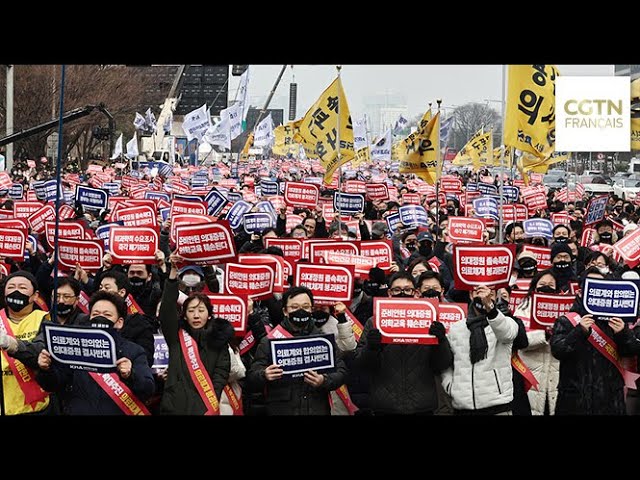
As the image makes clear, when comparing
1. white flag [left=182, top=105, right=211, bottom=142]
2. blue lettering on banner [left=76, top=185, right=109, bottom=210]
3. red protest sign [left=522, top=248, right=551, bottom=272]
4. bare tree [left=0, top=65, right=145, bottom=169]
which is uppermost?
bare tree [left=0, top=65, right=145, bottom=169]

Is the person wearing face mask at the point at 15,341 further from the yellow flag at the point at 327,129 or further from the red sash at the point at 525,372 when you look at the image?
the yellow flag at the point at 327,129

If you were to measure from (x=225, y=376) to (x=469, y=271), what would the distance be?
6.09ft

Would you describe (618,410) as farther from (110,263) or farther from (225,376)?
(110,263)

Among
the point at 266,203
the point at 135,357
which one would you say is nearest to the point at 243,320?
the point at 135,357

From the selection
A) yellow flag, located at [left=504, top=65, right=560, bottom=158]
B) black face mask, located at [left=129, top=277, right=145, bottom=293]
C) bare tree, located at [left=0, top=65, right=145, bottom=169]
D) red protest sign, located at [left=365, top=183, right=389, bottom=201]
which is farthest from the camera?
bare tree, located at [left=0, top=65, right=145, bottom=169]

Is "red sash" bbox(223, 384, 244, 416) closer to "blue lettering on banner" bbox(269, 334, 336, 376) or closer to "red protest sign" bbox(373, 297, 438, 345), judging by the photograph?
"blue lettering on banner" bbox(269, 334, 336, 376)

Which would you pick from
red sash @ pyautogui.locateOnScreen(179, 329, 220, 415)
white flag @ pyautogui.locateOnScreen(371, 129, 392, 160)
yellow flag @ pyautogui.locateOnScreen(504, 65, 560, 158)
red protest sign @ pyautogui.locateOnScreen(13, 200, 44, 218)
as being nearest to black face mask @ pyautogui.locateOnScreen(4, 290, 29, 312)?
red sash @ pyautogui.locateOnScreen(179, 329, 220, 415)

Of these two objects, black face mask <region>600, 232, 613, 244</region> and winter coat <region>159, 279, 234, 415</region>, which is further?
black face mask <region>600, 232, 613, 244</region>

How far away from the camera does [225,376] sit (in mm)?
6953

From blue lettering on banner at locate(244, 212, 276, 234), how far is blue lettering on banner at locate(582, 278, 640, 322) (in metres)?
7.63

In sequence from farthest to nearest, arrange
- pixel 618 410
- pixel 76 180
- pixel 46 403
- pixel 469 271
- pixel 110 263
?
1. pixel 76 180
2. pixel 110 263
3. pixel 469 271
4. pixel 618 410
5. pixel 46 403

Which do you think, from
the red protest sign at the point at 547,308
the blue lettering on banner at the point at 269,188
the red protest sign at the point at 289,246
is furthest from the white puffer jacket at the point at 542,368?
the blue lettering on banner at the point at 269,188

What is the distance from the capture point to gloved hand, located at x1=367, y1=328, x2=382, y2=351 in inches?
273

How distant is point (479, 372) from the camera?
7031mm
